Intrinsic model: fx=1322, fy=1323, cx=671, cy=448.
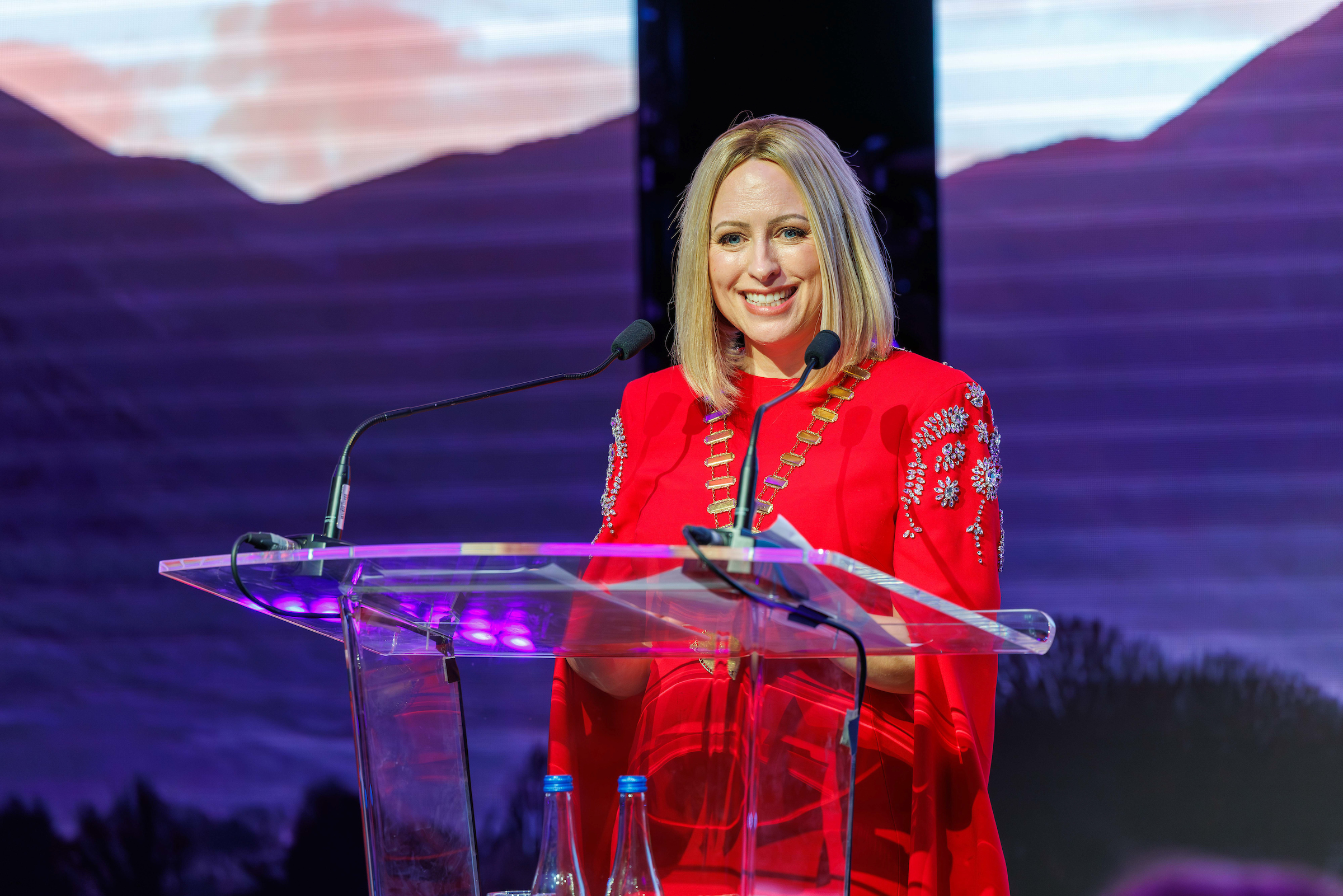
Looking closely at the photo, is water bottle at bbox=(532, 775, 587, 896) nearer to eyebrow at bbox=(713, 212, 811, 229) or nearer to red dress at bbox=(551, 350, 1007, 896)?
red dress at bbox=(551, 350, 1007, 896)

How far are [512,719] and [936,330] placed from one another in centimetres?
172

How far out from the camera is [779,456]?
6.26 ft

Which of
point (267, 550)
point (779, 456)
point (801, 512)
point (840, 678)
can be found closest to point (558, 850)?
point (840, 678)

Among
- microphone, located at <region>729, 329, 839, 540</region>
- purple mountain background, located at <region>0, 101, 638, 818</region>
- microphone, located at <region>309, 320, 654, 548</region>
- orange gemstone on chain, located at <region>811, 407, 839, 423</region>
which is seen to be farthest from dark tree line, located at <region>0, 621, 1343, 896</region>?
microphone, located at <region>729, 329, 839, 540</region>

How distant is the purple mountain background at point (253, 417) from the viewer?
10.9 ft

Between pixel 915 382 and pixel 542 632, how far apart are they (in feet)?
2.70

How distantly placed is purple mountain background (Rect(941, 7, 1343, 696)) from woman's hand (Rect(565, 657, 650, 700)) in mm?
1687

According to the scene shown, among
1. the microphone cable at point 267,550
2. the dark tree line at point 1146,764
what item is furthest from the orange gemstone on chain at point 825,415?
the dark tree line at point 1146,764

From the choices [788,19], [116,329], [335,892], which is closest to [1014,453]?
[788,19]

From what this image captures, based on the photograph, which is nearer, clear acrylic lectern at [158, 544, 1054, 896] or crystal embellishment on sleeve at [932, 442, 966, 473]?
clear acrylic lectern at [158, 544, 1054, 896]

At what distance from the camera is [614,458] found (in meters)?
2.08

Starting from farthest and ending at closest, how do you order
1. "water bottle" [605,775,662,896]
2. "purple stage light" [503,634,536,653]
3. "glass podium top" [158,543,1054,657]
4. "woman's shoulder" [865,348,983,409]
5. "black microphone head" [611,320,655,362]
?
"woman's shoulder" [865,348,983,409] < "black microphone head" [611,320,655,362] < "purple stage light" [503,634,536,653] < "water bottle" [605,775,662,896] < "glass podium top" [158,543,1054,657]

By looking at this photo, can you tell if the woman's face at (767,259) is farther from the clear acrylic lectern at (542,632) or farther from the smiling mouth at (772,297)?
the clear acrylic lectern at (542,632)

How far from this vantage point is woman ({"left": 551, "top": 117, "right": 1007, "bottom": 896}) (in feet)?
3.97
